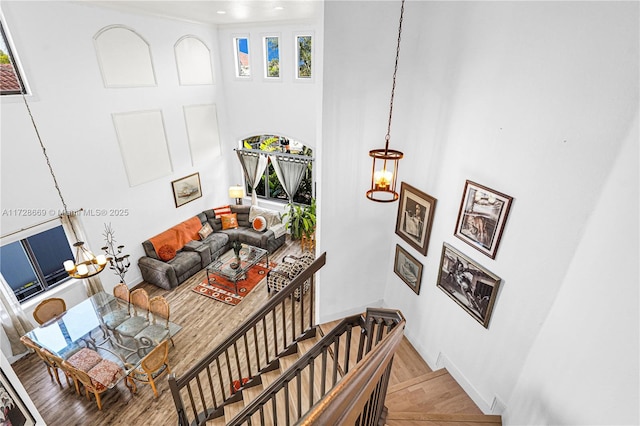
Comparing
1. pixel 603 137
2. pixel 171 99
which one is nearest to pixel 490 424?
pixel 603 137

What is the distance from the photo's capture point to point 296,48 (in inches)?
270

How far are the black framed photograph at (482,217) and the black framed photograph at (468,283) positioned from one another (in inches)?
7.7

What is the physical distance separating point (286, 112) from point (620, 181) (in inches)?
255

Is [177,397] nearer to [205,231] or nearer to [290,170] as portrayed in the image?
[205,231]

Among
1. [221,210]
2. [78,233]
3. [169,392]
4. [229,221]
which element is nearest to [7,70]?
[78,233]

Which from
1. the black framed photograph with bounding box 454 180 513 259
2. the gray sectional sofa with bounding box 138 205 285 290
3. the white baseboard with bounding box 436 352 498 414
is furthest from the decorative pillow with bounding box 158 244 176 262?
the black framed photograph with bounding box 454 180 513 259

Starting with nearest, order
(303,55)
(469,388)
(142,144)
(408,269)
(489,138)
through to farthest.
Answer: (489,138)
(469,388)
(408,269)
(142,144)
(303,55)

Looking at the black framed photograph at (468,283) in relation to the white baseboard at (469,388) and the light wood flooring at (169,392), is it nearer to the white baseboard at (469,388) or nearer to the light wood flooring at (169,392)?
the white baseboard at (469,388)

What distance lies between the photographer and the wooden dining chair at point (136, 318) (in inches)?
184

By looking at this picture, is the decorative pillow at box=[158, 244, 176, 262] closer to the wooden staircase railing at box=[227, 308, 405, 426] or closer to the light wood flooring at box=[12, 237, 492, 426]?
the light wood flooring at box=[12, 237, 492, 426]

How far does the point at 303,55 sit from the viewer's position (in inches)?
273

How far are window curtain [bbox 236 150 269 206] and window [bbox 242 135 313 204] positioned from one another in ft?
0.60

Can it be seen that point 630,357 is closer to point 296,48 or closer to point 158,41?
point 296,48

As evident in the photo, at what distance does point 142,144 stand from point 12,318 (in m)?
3.46
